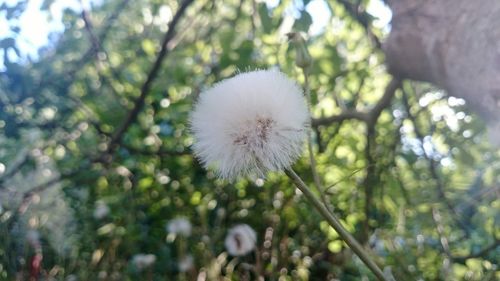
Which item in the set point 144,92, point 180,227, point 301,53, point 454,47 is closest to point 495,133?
point 454,47

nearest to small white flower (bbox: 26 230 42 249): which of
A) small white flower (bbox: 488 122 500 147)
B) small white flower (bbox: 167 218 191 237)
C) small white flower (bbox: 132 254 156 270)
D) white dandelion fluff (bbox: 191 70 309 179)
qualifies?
small white flower (bbox: 132 254 156 270)

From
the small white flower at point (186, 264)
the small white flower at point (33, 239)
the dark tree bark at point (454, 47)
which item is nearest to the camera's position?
the dark tree bark at point (454, 47)

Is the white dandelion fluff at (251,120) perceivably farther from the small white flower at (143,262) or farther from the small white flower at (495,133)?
the small white flower at (143,262)

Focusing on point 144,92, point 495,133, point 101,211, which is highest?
point 144,92

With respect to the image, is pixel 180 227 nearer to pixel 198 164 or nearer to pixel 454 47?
pixel 198 164

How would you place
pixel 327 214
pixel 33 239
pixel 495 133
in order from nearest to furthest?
pixel 327 214 < pixel 495 133 < pixel 33 239

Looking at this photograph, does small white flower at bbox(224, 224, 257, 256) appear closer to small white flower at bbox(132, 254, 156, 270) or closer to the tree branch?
small white flower at bbox(132, 254, 156, 270)

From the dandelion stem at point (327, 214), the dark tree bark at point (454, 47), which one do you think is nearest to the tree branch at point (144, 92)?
the dark tree bark at point (454, 47)

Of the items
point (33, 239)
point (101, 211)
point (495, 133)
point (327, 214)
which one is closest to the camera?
point (327, 214)
